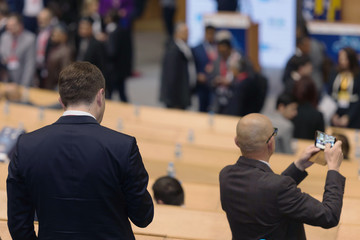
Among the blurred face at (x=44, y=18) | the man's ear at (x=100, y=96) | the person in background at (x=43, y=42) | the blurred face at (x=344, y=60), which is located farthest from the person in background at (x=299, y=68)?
the man's ear at (x=100, y=96)

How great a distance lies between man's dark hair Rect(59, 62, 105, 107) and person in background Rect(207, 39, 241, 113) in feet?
18.7

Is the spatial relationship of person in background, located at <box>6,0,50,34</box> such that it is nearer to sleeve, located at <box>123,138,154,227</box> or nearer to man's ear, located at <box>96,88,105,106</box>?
man's ear, located at <box>96,88,105,106</box>

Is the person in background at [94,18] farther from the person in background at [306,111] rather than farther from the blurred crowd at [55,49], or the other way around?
the person in background at [306,111]

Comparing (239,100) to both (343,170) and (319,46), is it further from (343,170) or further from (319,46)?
(343,170)

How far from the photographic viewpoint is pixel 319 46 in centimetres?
939

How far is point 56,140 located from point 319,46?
23.9ft

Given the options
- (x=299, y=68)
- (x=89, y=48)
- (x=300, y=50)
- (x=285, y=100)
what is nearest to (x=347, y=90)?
(x=299, y=68)

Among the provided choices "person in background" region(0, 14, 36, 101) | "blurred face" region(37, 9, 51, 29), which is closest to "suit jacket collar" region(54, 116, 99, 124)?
"person in background" region(0, 14, 36, 101)

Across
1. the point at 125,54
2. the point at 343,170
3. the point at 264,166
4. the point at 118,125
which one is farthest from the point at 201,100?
the point at 264,166

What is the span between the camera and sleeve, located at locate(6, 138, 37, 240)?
8.54 feet

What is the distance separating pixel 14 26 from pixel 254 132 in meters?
6.71

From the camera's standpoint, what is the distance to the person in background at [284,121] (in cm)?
570

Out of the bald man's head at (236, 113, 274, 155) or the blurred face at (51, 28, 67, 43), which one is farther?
the blurred face at (51, 28, 67, 43)

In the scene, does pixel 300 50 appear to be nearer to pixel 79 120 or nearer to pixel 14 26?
pixel 14 26
